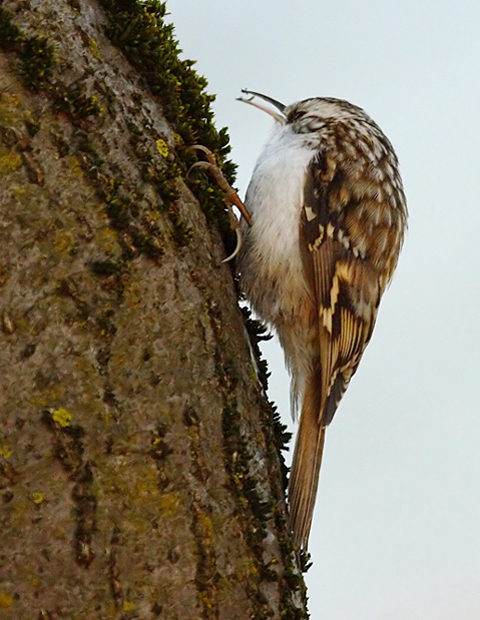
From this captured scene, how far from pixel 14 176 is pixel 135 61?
0.37 meters

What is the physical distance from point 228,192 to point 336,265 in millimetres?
368

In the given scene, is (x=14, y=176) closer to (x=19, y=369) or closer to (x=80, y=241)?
(x=80, y=241)

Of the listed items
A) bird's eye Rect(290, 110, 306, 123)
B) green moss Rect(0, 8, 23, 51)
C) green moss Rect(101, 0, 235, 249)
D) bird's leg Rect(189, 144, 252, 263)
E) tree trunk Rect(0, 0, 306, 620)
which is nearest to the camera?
tree trunk Rect(0, 0, 306, 620)

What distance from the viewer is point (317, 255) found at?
1.96m

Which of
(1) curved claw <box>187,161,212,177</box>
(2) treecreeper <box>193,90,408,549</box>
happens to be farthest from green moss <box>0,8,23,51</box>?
(2) treecreeper <box>193,90,408,549</box>

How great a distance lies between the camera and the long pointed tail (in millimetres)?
1598

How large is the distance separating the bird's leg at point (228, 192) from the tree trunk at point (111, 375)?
0.17m

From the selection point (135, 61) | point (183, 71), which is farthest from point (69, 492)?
point (183, 71)

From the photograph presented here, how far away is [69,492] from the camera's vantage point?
3.37 feet

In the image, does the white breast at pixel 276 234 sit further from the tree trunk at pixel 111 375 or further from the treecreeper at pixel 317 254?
the tree trunk at pixel 111 375

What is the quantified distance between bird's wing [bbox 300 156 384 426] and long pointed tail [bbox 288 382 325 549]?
3cm

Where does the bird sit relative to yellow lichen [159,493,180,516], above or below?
above

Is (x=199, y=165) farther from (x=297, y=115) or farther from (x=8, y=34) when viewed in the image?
(x=297, y=115)

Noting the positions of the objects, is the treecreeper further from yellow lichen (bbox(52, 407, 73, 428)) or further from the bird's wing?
yellow lichen (bbox(52, 407, 73, 428))
